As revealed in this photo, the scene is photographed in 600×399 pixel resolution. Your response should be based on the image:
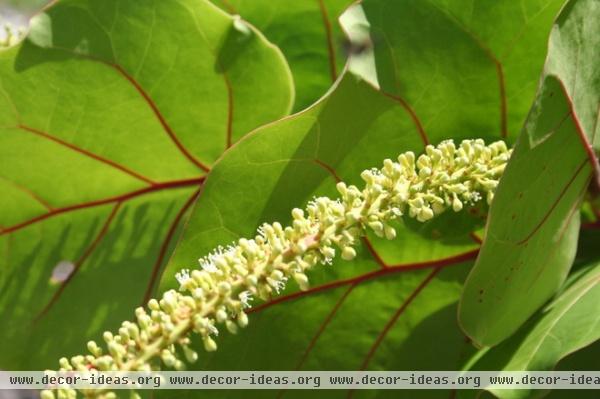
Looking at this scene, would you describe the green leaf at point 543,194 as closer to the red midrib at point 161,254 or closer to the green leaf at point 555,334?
the green leaf at point 555,334

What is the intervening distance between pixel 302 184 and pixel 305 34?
260 millimetres

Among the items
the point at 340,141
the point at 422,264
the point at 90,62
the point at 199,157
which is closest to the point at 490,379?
the point at 422,264

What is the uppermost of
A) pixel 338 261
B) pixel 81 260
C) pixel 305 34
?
pixel 305 34

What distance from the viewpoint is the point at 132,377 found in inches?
25.8

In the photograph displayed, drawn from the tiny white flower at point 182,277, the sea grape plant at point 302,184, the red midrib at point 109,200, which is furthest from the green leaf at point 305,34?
the tiny white flower at point 182,277

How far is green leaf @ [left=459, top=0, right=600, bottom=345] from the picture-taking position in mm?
714

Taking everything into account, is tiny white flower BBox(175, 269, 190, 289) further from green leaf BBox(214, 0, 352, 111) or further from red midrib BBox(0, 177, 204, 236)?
green leaf BBox(214, 0, 352, 111)

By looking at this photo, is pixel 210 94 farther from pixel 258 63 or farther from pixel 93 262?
pixel 93 262

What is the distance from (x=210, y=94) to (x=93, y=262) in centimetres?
24

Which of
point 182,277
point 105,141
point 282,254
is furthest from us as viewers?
point 105,141

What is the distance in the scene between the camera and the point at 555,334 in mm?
738

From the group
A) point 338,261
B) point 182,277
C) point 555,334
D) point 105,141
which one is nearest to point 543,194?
point 555,334

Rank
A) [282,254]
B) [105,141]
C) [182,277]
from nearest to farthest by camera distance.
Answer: [282,254]
[182,277]
[105,141]

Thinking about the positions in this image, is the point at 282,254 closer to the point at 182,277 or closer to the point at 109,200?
the point at 182,277
